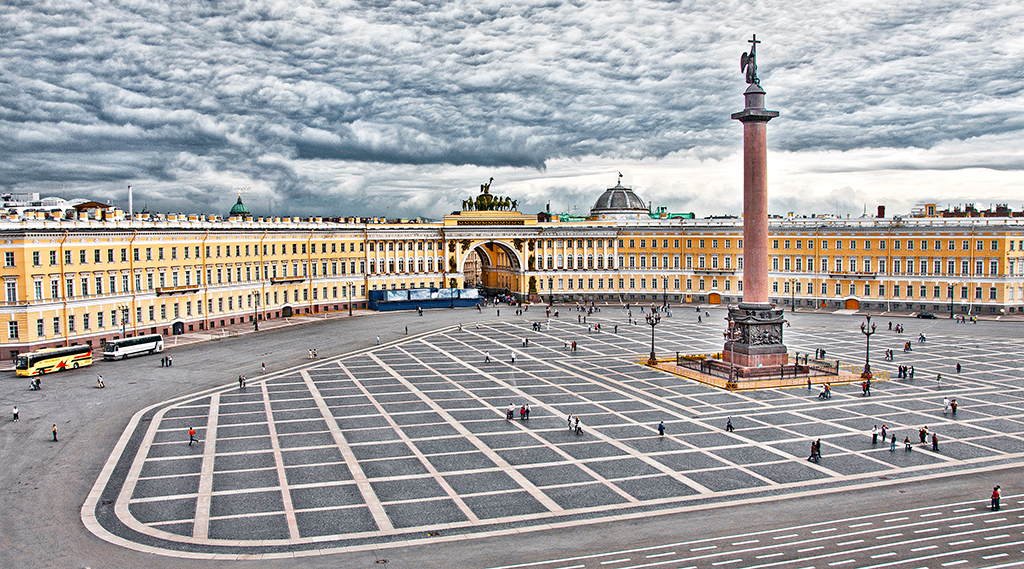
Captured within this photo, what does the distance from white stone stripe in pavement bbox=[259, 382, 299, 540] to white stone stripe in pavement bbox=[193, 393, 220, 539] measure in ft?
9.89

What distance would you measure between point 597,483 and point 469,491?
5919 millimetres

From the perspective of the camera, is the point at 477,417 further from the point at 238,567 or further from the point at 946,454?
the point at 946,454

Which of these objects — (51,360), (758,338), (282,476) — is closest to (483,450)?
(282,476)

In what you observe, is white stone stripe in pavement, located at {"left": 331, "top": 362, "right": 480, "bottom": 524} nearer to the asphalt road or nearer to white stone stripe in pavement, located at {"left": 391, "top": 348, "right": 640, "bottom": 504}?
the asphalt road

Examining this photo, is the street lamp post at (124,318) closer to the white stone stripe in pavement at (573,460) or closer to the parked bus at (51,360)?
the parked bus at (51,360)

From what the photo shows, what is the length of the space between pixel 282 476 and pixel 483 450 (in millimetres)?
10302

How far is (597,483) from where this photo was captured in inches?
1385

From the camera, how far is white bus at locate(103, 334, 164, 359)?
69.2m

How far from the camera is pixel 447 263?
12606 cm

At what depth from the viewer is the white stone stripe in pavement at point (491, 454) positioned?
3316 centimetres

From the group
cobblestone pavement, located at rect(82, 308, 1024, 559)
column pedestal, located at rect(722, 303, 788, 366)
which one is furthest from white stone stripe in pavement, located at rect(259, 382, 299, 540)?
column pedestal, located at rect(722, 303, 788, 366)

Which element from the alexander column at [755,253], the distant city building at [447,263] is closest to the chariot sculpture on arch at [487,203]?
the distant city building at [447,263]

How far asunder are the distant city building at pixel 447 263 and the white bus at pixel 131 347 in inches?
227

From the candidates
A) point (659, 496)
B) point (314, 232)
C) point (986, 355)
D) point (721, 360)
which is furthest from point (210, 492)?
point (314, 232)
